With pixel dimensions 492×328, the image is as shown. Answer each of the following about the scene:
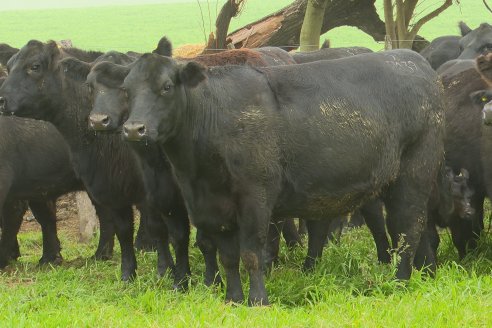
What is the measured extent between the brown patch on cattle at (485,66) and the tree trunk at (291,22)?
6.44 metres

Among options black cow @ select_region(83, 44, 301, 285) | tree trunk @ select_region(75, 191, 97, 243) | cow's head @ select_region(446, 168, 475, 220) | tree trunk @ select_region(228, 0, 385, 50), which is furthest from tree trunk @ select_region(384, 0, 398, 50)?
black cow @ select_region(83, 44, 301, 285)

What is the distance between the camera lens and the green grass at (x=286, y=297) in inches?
229

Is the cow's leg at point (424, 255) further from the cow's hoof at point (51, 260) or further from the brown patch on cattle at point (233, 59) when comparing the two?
the cow's hoof at point (51, 260)


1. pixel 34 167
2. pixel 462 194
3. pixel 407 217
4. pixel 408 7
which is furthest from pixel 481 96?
pixel 408 7

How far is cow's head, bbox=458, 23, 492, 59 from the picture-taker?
38.7 ft

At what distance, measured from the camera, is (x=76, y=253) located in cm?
1067

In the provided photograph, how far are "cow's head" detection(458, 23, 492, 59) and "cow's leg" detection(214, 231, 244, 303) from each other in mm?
6005

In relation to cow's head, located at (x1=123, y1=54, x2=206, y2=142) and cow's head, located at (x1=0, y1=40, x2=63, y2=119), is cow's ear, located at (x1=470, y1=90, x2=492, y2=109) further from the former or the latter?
cow's head, located at (x1=0, y1=40, x2=63, y2=119)

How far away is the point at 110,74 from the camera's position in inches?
296

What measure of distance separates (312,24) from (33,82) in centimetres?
565

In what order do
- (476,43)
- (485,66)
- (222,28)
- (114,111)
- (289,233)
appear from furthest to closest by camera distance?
(222,28) → (476,43) → (289,233) → (485,66) → (114,111)

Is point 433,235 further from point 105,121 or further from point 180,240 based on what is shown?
point 105,121

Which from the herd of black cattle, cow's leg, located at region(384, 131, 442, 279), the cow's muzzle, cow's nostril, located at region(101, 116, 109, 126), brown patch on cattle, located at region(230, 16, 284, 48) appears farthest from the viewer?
brown patch on cattle, located at region(230, 16, 284, 48)

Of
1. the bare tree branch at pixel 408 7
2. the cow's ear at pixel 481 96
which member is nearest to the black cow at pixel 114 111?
the cow's ear at pixel 481 96
